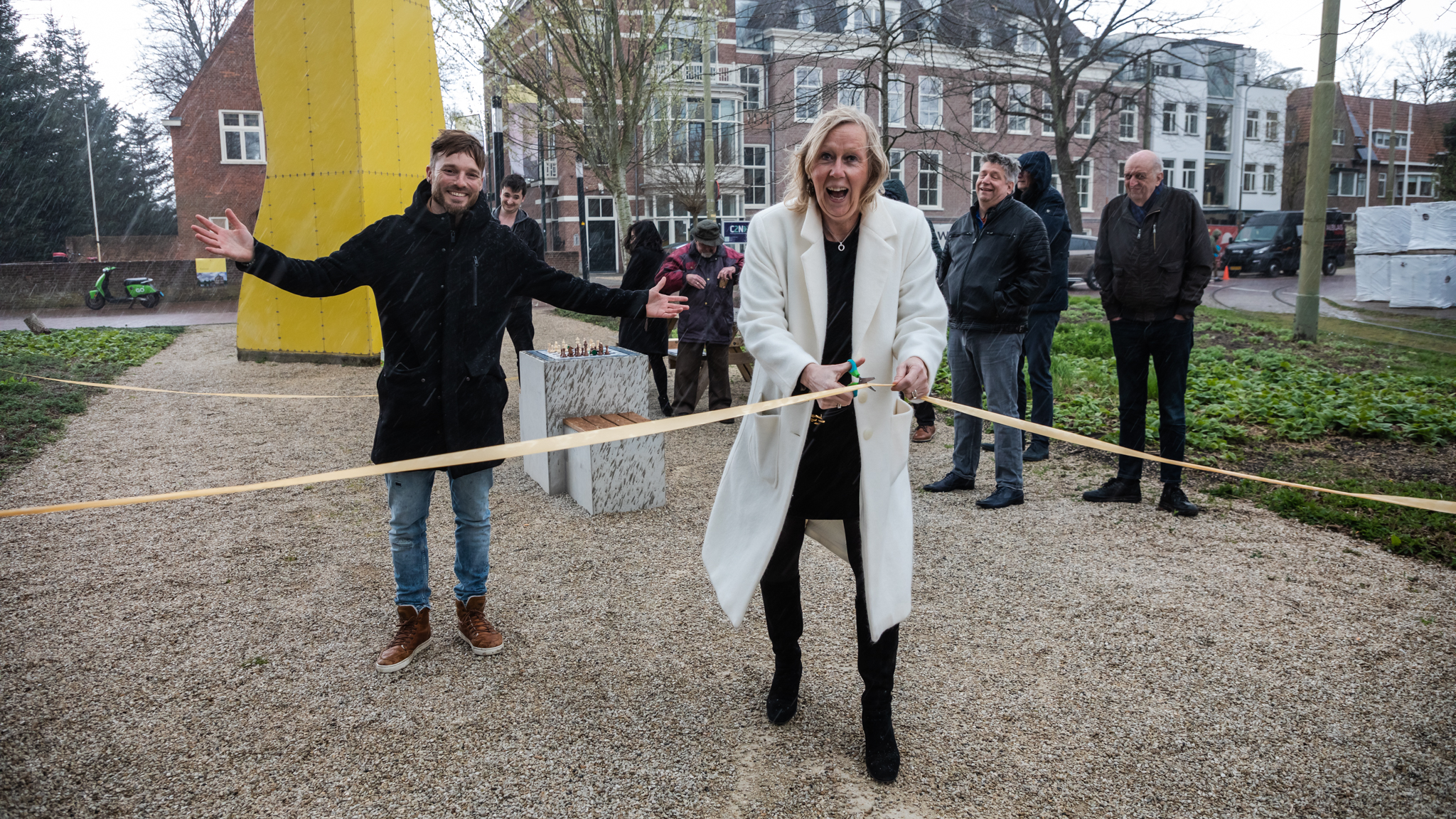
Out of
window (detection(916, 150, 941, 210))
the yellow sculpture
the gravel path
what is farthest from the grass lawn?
window (detection(916, 150, 941, 210))

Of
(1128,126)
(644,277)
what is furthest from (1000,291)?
(1128,126)

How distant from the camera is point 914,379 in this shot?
106 inches

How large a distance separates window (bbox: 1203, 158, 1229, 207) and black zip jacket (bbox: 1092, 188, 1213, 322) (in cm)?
5666

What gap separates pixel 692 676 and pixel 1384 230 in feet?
74.0

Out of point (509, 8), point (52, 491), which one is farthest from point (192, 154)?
point (52, 491)

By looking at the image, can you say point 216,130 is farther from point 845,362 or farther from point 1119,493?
point 845,362

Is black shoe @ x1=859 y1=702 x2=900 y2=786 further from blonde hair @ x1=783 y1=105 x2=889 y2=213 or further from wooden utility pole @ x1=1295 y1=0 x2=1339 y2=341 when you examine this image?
wooden utility pole @ x1=1295 y1=0 x2=1339 y2=341

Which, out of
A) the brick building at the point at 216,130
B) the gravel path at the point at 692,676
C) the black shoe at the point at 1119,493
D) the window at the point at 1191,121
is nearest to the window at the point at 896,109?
the window at the point at 1191,121

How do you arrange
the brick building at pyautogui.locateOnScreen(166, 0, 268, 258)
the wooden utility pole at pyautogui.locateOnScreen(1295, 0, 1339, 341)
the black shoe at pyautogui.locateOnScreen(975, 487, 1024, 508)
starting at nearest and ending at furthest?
the black shoe at pyautogui.locateOnScreen(975, 487, 1024, 508)
the wooden utility pole at pyautogui.locateOnScreen(1295, 0, 1339, 341)
the brick building at pyautogui.locateOnScreen(166, 0, 268, 258)

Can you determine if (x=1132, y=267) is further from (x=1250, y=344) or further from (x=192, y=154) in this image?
(x=192, y=154)

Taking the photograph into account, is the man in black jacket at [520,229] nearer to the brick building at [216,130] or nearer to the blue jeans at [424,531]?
the blue jeans at [424,531]

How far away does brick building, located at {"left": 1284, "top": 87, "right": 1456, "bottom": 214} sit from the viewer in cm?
5528

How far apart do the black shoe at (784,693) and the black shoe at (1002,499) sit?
9.92ft

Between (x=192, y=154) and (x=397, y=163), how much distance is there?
96.0 ft
